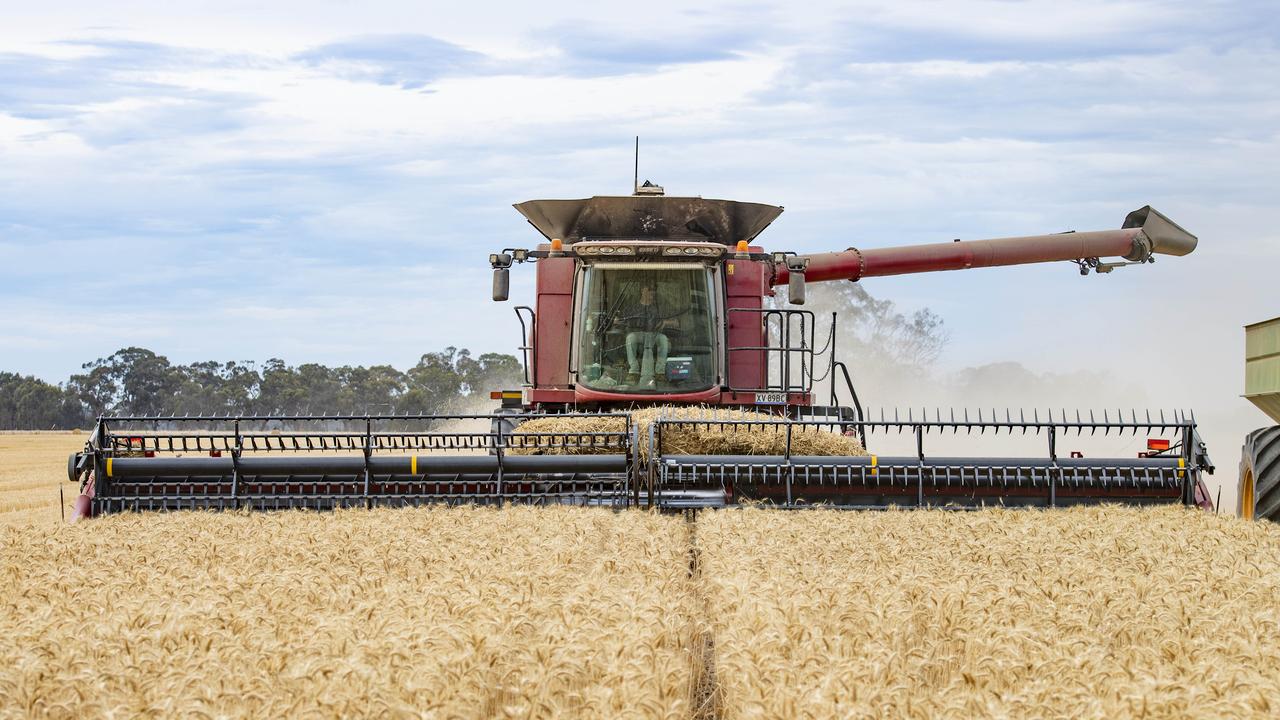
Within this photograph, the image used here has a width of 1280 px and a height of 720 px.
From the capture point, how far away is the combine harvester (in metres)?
8.27

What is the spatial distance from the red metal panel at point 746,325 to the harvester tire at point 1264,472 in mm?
3673

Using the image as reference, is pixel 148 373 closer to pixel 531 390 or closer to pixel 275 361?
pixel 275 361

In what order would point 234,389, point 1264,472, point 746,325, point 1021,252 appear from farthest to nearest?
point 234,389, point 1021,252, point 746,325, point 1264,472

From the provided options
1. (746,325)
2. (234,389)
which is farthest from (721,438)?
(234,389)

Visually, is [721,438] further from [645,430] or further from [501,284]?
[501,284]

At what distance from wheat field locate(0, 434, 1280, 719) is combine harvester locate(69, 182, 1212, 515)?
43.3 inches

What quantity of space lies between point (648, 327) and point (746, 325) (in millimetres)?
921

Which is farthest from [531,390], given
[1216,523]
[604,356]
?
[1216,523]

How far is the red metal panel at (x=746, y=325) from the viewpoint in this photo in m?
10.4

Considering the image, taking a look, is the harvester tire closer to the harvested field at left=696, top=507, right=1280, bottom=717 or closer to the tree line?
the harvested field at left=696, top=507, right=1280, bottom=717

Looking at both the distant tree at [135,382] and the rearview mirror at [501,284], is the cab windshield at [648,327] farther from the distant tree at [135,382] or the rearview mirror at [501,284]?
the distant tree at [135,382]

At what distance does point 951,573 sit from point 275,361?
4870 centimetres

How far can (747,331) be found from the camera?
34.3 ft

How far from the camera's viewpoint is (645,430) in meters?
8.57
